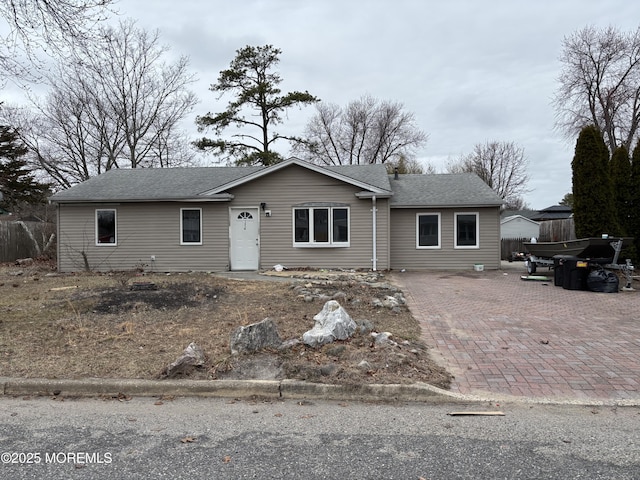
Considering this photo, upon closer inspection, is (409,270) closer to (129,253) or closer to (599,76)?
(129,253)

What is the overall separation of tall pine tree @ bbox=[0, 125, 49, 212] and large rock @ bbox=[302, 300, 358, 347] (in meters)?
29.9

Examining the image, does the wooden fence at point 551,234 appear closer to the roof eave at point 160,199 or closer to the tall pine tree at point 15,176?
the roof eave at point 160,199

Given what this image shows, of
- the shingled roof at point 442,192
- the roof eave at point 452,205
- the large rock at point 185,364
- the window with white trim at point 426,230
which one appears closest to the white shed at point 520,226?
the shingled roof at point 442,192

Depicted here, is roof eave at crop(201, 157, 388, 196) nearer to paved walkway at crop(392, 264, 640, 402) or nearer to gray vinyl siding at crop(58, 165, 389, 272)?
gray vinyl siding at crop(58, 165, 389, 272)

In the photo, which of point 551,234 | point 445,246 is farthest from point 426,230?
point 551,234

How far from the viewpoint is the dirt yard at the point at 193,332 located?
444 cm

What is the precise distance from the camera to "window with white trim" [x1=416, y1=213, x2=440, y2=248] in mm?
16031

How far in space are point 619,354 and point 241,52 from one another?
94.7 ft

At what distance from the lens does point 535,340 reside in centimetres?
589

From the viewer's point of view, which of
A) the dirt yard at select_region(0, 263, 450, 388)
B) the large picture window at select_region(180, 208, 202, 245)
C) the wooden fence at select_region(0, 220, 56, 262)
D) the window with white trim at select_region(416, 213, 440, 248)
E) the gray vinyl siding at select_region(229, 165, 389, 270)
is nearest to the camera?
the dirt yard at select_region(0, 263, 450, 388)

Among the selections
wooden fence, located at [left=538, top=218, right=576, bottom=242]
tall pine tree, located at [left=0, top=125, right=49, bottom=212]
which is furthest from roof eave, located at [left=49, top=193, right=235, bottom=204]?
tall pine tree, located at [left=0, top=125, right=49, bottom=212]

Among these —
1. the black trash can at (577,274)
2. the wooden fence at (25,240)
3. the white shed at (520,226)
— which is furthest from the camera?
the white shed at (520,226)

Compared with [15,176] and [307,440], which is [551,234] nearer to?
[307,440]

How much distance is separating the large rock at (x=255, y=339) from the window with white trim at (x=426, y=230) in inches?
466
